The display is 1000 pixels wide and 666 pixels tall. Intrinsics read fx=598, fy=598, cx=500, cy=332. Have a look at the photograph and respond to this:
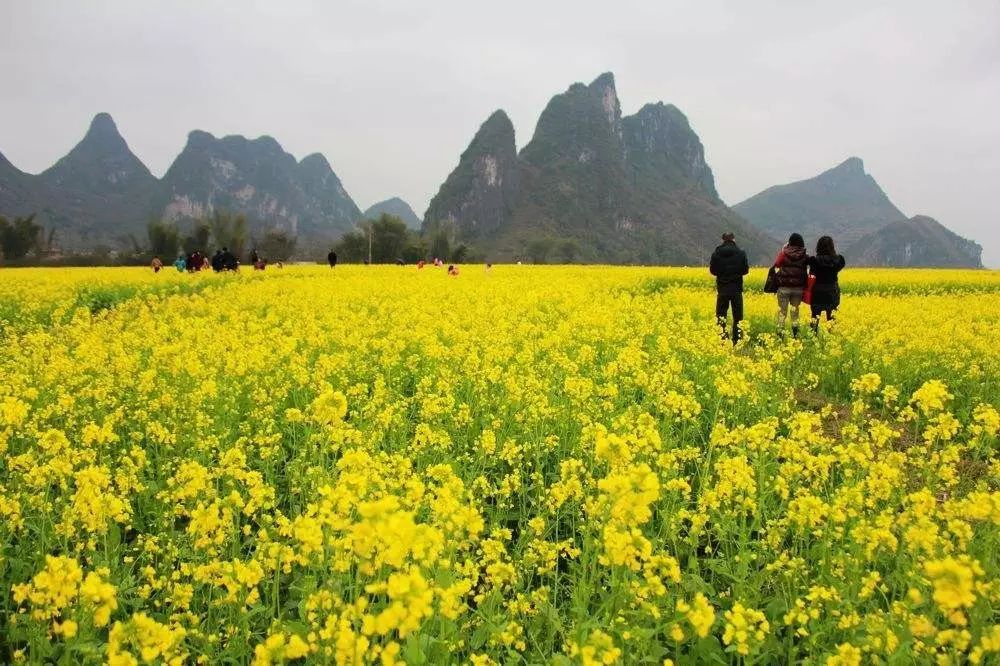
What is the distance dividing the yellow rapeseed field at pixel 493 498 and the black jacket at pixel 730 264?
141cm

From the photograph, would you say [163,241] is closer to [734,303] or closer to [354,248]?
[354,248]

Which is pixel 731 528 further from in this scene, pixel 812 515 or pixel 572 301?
pixel 572 301

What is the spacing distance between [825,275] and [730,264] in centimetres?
165

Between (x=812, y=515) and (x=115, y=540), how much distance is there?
4426mm

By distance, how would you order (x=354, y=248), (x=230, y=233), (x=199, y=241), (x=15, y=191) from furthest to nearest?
(x=15, y=191) < (x=230, y=233) < (x=354, y=248) < (x=199, y=241)

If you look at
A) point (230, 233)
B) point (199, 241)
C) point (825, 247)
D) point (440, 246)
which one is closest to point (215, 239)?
point (230, 233)

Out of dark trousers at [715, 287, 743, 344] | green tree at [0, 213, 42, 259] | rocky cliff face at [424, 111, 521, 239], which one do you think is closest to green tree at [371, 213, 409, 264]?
green tree at [0, 213, 42, 259]

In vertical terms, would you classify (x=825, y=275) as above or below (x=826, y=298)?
above

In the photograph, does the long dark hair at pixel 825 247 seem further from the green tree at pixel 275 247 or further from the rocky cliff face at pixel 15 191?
the rocky cliff face at pixel 15 191

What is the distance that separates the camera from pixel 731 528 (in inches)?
161

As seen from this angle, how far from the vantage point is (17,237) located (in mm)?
67875

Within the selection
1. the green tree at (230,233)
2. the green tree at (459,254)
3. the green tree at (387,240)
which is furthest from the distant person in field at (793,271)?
the green tree at (230,233)

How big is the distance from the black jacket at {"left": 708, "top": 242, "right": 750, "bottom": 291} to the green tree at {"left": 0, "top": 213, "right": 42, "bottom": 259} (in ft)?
260

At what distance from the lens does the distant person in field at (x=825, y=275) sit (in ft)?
35.3
